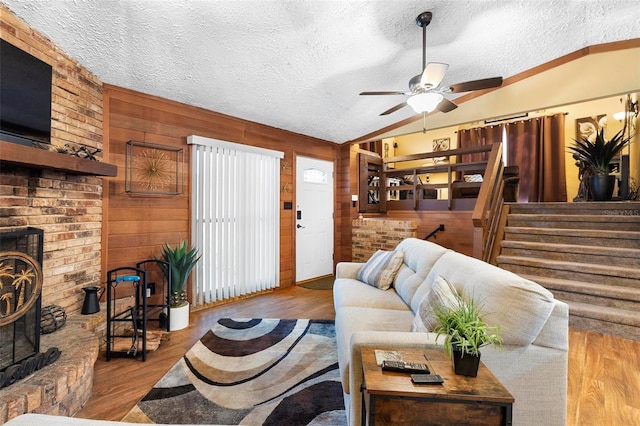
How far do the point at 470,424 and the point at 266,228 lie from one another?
3.52m

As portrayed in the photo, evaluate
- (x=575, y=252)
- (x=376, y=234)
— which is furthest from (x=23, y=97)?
(x=575, y=252)

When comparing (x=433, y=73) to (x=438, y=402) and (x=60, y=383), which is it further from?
→ (x=60, y=383)

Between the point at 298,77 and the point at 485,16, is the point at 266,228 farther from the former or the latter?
the point at 485,16

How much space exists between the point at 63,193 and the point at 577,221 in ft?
17.5

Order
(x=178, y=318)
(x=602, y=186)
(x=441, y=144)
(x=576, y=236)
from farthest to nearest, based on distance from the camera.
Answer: (x=441, y=144) → (x=602, y=186) → (x=576, y=236) → (x=178, y=318)

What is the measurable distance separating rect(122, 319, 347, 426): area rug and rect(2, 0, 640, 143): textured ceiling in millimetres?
2501

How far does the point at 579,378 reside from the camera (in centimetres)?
193

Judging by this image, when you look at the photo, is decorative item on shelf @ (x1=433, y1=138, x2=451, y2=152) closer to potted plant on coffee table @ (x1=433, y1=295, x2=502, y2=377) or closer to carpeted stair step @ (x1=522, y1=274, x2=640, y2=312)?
carpeted stair step @ (x1=522, y1=274, x2=640, y2=312)

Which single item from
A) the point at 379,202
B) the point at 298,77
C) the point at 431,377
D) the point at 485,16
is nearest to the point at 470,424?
the point at 431,377

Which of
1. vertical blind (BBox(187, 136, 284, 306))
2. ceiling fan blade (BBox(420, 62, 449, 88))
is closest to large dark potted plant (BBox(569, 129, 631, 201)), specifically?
ceiling fan blade (BBox(420, 62, 449, 88))

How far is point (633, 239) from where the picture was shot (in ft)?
9.92

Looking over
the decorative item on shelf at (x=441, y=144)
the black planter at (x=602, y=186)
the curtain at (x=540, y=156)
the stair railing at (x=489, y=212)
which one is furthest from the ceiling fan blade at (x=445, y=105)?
the decorative item on shelf at (x=441, y=144)

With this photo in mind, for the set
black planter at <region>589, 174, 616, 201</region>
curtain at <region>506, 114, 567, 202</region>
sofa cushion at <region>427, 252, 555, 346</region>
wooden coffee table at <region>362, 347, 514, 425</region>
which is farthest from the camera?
curtain at <region>506, 114, 567, 202</region>

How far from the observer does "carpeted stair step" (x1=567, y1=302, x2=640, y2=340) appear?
244 centimetres
